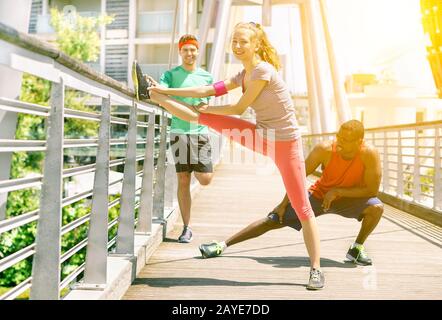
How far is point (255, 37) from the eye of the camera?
9.98 feet

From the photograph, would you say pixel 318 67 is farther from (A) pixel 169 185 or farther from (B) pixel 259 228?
(B) pixel 259 228

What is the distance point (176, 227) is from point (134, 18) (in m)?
24.9

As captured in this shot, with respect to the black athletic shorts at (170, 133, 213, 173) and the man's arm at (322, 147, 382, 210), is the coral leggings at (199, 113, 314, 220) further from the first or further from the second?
the black athletic shorts at (170, 133, 213, 173)

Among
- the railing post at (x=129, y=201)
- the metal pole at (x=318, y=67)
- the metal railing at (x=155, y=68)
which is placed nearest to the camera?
the railing post at (x=129, y=201)

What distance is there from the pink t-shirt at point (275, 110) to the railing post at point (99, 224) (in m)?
0.90

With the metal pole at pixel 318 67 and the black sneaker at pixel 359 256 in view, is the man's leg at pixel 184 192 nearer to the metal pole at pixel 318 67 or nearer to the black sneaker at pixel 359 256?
the black sneaker at pixel 359 256

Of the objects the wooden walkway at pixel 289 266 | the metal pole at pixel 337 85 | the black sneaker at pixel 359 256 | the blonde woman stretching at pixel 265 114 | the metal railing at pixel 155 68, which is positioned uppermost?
the metal railing at pixel 155 68

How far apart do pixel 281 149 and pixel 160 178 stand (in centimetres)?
184

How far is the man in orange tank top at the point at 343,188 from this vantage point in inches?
145

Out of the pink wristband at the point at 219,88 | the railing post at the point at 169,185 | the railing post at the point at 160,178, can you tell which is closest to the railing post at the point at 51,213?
the pink wristband at the point at 219,88

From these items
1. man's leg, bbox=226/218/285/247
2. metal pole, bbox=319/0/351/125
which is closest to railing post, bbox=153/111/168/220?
man's leg, bbox=226/218/285/247

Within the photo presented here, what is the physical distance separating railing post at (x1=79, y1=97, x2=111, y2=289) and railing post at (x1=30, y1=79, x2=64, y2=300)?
0.60 metres

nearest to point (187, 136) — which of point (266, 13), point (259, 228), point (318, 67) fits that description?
point (259, 228)

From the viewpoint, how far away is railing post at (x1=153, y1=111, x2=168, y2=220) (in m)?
4.64
